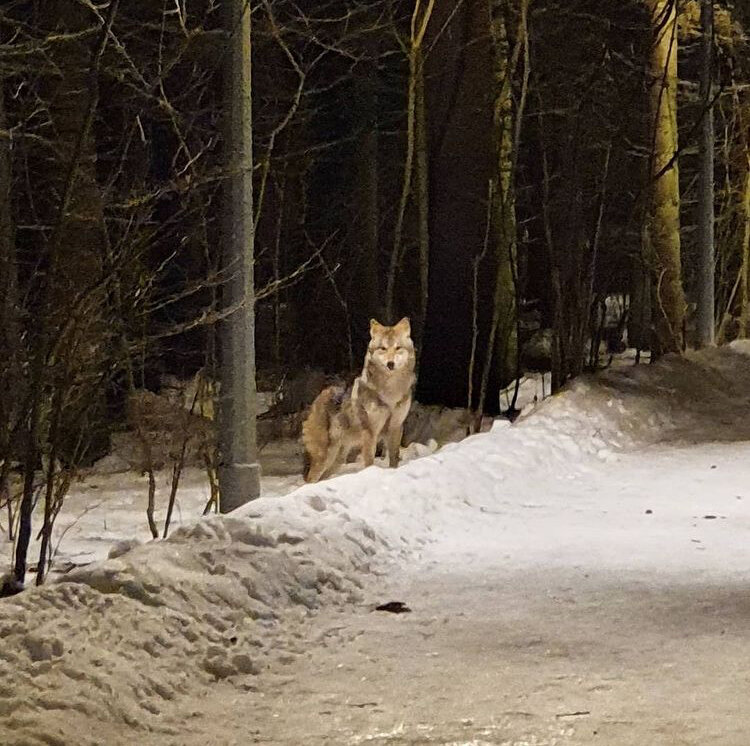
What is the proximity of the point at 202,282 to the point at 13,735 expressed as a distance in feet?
14.4

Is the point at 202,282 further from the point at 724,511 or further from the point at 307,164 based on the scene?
the point at 307,164

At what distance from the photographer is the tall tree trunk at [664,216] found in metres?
16.7

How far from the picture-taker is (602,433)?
12.1 meters

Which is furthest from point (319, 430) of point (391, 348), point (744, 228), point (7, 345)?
point (744, 228)

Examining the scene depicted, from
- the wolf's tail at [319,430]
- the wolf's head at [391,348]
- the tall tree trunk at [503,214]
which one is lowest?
the wolf's tail at [319,430]

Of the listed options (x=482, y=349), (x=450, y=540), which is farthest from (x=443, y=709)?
(x=482, y=349)

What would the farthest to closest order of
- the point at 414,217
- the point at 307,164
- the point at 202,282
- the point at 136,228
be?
1. the point at 414,217
2. the point at 307,164
3. the point at 202,282
4. the point at 136,228

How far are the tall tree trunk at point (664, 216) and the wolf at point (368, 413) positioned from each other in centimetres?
628

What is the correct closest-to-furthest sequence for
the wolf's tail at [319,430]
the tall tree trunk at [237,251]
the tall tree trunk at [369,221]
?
the tall tree trunk at [237,251] < the wolf's tail at [319,430] < the tall tree trunk at [369,221]

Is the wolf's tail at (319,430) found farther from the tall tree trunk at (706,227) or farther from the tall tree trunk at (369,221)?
the tall tree trunk at (369,221)

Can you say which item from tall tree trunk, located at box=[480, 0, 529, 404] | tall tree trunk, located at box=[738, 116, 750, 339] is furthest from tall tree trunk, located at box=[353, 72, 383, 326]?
tall tree trunk, located at box=[480, 0, 529, 404]

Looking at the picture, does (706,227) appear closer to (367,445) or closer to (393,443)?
(393,443)

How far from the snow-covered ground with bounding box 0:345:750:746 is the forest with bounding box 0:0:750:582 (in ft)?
5.74

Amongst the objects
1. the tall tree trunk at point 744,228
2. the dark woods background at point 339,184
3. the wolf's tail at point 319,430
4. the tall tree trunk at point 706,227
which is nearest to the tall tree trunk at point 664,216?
the dark woods background at point 339,184
